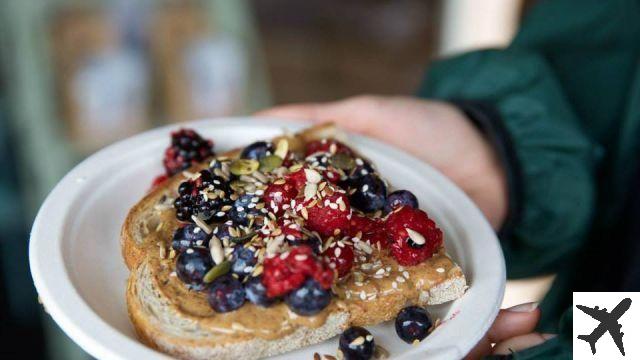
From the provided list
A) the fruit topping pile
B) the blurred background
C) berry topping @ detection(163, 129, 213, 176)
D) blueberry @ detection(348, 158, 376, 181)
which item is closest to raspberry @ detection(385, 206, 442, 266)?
the fruit topping pile

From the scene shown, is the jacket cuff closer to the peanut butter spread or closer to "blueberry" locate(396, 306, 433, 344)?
the peanut butter spread

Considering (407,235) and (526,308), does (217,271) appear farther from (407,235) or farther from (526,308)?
(526,308)

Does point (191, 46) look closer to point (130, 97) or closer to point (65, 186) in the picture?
point (130, 97)

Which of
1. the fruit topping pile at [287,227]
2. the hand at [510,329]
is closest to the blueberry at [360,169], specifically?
the fruit topping pile at [287,227]

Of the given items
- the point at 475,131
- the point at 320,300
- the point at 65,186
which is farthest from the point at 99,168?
the point at 475,131

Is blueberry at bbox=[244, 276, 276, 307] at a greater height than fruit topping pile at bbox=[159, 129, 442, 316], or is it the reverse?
fruit topping pile at bbox=[159, 129, 442, 316]
